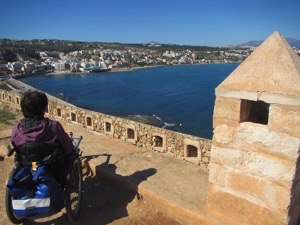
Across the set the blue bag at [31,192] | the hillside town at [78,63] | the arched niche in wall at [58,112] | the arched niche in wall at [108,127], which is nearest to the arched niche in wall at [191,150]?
the arched niche in wall at [108,127]

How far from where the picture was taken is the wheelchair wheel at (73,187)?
3.05m

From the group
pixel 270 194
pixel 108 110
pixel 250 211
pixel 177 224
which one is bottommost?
pixel 108 110

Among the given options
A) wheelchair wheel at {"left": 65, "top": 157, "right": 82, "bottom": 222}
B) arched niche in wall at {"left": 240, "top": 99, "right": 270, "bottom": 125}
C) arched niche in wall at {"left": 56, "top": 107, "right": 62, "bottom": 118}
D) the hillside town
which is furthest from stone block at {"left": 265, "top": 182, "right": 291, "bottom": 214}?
the hillside town

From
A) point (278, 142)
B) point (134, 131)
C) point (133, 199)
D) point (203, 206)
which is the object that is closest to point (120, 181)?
point (133, 199)

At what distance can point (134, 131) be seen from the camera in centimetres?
970

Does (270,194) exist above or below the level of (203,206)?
above

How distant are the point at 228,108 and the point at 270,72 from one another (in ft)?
1.80

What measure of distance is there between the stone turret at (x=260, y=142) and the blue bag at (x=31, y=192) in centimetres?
187

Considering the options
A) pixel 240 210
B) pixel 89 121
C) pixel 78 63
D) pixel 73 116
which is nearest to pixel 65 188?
pixel 240 210

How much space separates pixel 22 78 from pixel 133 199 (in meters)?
79.2

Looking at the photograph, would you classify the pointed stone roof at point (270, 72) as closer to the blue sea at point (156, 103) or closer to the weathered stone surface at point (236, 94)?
the weathered stone surface at point (236, 94)

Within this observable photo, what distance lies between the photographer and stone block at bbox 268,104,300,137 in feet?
7.73

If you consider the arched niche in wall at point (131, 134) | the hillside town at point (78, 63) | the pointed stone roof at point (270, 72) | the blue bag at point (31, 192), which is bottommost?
the hillside town at point (78, 63)

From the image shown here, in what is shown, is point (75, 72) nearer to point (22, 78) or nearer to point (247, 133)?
point (22, 78)
